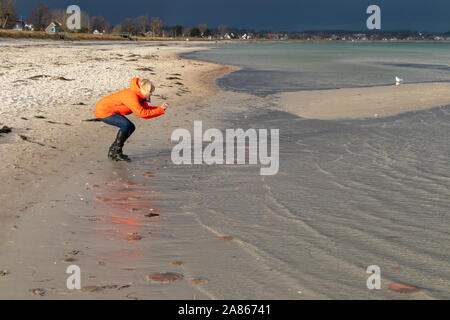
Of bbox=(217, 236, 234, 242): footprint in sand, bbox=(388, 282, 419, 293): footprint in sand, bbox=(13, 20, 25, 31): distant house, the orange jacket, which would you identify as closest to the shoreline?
the orange jacket

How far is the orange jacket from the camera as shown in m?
7.39

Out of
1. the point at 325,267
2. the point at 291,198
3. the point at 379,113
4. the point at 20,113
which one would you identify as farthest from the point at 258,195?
the point at 379,113

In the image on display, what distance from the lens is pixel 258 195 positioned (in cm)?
668

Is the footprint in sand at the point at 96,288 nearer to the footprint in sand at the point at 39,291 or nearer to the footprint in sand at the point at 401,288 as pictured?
the footprint in sand at the point at 39,291

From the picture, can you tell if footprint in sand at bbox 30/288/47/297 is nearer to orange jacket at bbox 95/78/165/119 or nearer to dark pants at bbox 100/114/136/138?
orange jacket at bbox 95/78/165/119

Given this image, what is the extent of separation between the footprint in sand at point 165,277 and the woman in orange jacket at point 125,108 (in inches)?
139

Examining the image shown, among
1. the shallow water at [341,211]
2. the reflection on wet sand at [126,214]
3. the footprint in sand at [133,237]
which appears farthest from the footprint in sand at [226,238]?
the footprint in sand at [133,237]

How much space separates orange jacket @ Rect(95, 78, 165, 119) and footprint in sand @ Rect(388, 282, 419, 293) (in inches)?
169

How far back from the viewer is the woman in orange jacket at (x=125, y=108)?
7375 millimetres

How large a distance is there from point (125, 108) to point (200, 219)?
3138 millimetres

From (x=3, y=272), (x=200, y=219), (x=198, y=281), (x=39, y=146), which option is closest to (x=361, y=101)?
(x=39, y=146)

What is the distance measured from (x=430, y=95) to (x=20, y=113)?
1509 cm

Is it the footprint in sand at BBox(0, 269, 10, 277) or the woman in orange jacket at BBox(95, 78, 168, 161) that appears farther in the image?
the woman in orange jacket at BBox(95, 78, 168, 161)
